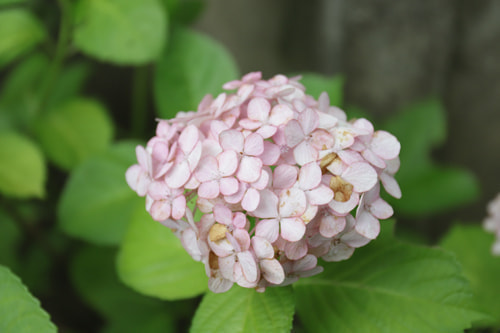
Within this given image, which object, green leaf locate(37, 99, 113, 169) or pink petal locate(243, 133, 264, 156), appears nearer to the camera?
pink petal locate(243, 133, 264, 156)

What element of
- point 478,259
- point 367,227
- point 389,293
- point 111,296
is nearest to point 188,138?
point 367,227

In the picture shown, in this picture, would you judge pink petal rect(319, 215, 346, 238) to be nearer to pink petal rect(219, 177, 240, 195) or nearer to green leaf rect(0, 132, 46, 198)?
pink petal rect(219, 177, 240, 195)

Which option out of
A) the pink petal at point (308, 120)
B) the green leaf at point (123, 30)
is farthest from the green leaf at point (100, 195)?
the pink petal at point (308, 120)

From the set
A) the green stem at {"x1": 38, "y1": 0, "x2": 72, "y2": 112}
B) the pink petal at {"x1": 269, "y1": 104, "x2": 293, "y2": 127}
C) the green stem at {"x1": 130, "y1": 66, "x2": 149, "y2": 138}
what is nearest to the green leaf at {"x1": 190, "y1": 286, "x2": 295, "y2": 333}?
the pink petal at {"x1": 269, "y1": 104, "x2": 293, "y2": 127}

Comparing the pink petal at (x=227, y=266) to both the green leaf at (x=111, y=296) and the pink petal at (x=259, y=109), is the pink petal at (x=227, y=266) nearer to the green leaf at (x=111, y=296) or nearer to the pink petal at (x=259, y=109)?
the pink petal at (x=259, y=109)

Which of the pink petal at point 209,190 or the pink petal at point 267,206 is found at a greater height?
the pink petal at point 267,206

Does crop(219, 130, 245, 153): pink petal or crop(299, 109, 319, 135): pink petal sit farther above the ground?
crop(299, 109, 319, 135): pink petal
